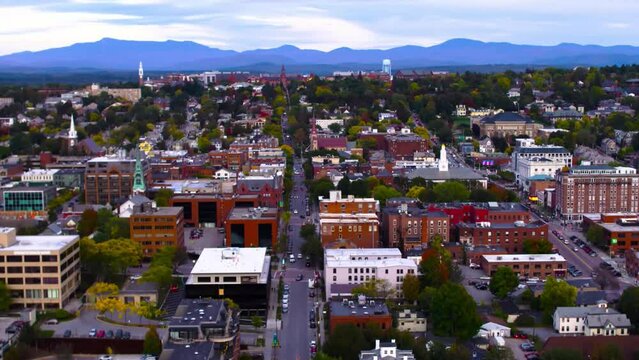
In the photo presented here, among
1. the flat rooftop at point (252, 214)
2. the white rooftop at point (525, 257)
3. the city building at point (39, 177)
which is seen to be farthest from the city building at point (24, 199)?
the white rooftop at point (525, 257)

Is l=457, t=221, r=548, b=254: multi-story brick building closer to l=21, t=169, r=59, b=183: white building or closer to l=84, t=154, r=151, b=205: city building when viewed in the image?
l=84, t=154, r=151, b=205: city building

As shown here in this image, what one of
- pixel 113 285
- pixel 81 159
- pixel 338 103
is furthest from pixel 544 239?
pixel 338 103

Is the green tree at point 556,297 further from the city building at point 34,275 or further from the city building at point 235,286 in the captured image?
the city building at point 34,275

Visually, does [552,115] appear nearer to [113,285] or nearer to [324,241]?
[324,241]

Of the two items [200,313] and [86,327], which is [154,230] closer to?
[86,327]

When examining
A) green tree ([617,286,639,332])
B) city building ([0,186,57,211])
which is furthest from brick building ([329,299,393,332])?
city building ([0,186,57,211])

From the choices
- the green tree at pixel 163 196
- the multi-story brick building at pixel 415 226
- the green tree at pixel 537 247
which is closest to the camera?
the green tree at pixel 537 247
